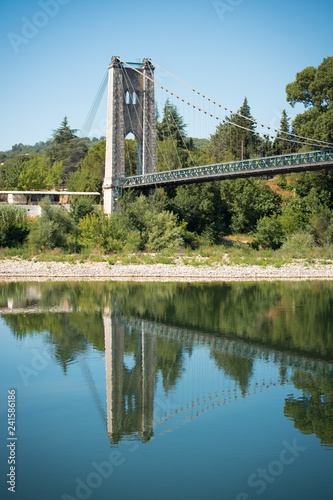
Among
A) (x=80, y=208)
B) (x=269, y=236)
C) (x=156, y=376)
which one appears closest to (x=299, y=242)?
(x=269, y=236)


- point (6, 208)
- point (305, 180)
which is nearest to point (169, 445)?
point (6, 208)

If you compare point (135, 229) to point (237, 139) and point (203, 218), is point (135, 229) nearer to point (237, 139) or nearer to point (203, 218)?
point (203, 218)

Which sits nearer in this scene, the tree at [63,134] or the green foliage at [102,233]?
the green foliage at [102,233]

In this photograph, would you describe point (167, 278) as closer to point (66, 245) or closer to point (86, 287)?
point (86, 287)

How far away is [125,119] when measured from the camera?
34438 millimetres

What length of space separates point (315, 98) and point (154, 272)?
15486 millimetres

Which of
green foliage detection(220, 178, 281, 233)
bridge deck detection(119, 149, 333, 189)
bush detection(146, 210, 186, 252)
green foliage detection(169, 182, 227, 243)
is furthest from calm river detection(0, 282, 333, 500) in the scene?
green foliage detection(220, 178, 281, 233)

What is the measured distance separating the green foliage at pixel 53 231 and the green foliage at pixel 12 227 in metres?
0.54

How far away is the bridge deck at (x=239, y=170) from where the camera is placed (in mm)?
27109

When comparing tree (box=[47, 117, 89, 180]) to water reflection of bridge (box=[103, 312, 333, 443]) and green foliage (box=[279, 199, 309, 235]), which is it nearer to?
green foliage (box=[279, 199, 309, 235])

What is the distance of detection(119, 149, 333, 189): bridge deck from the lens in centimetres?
2711

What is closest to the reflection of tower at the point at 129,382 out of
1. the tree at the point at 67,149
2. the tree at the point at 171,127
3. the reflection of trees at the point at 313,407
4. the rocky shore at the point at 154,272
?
the reflection of trees at the point at 313,407

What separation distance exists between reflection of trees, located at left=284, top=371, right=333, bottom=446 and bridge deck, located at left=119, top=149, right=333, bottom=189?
1810 cm

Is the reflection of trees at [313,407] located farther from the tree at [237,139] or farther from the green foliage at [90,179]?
the tree at [237,139]
